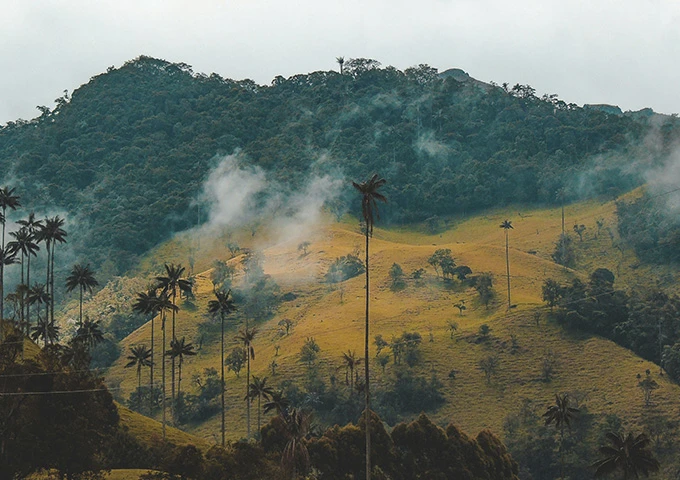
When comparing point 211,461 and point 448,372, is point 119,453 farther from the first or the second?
point 448,372

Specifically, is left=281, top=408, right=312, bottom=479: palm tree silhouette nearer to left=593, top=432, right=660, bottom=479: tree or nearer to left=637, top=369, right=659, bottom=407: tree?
left=593, top=432, right=660, bottom=479: tree

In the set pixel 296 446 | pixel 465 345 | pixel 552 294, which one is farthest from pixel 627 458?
pixel 552 294

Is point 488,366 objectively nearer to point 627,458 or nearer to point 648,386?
point 648,386

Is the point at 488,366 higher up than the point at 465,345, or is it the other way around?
the point at 465,345

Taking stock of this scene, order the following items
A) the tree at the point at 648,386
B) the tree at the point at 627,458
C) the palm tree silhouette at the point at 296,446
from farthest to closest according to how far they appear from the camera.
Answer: the tree at the point at 648,386
the tree at the point at 627,458
the palm tree silhouette at the point at 296,446

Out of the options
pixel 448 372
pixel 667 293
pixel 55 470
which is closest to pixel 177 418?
pixel 448 372

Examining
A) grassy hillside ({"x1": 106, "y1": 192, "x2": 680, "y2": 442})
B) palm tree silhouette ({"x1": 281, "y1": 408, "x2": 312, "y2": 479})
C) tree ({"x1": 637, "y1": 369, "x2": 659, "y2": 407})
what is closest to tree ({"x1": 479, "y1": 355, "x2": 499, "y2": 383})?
grassy hillside ({"x1": 106, "y1": 192, "x2": 680, "y2": 442})

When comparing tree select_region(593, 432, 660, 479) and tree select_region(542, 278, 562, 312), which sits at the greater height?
tree select_region(542, 278, 562, 312)

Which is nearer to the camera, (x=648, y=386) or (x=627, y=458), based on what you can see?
(x=627, y=458)

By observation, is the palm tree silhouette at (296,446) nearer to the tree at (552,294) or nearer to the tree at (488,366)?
the tree at (488,366)

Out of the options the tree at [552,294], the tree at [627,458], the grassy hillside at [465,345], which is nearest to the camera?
the tree at [627,458]

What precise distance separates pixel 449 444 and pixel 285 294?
107 metres

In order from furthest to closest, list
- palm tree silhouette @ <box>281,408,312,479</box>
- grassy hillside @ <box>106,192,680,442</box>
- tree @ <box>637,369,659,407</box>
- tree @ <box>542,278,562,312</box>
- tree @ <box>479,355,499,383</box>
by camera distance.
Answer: tree @ <box>542,278,562,312</box>
tree @ <box>479,355,499,383</box>
grassy hillside @ <box>106,192,680,442</box>
tree @ <box>637,369,659,407</box>
palm tree silhouette @ <box>281,408,312,479</box>

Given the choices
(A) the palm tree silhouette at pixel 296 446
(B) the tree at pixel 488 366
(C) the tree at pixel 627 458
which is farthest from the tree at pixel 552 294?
(A) the palm tree silhouette at pixel 296 446
